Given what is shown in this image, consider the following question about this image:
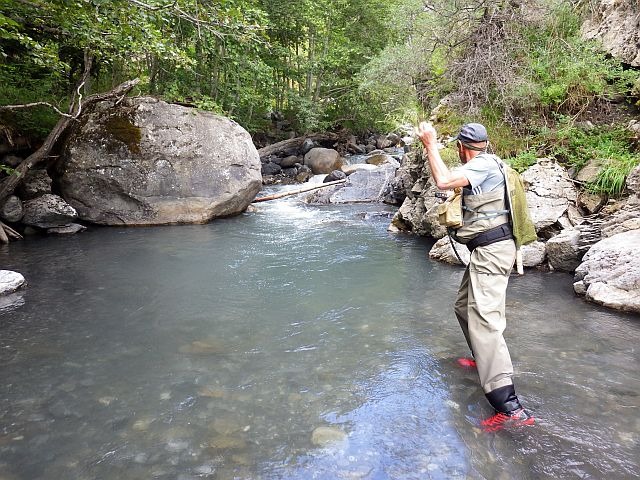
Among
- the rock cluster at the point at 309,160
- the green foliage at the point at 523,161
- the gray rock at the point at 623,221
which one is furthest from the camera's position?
the rock cluster at the point at 309,160

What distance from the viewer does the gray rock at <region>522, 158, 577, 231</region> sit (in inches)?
304

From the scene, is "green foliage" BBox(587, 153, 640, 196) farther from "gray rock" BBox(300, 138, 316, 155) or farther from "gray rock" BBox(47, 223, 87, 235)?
"gray rock" BBox(300, 138, 316, 155)

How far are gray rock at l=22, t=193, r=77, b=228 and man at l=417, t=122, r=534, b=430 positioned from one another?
29.8ft

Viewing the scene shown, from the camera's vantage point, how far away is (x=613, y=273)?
5.82 metres

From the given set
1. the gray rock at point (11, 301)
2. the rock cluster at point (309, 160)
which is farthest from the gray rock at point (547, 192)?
the rock cluster at point (309, 160)

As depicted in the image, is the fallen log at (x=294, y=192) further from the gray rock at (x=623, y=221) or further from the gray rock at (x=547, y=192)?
the gray rock at (x=623, y=221)

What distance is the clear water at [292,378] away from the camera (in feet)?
9.65

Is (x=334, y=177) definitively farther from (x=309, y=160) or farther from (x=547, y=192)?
(x=547, y=192)

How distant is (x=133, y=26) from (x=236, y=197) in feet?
17.4

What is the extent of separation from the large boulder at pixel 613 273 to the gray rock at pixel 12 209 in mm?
10304

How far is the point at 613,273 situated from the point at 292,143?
680 inches

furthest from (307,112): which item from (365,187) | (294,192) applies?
(365,187)

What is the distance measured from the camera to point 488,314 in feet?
11.1

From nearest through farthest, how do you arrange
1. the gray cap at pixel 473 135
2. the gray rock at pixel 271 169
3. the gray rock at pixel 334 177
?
the gray cap at pixel 473 135 → the gray rock at pixel 334 177 → the gray rock at pixel 271 169
